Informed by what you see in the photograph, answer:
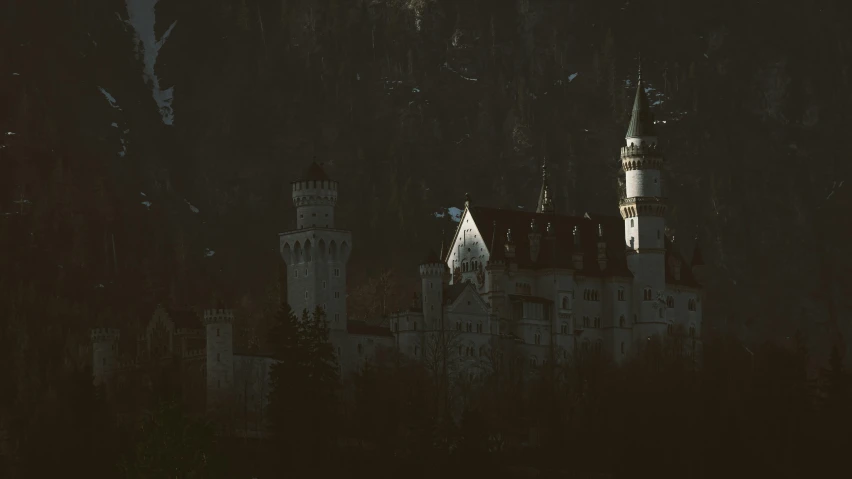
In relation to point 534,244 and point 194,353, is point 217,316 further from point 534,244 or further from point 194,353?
point 534,244

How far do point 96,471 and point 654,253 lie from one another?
54.7 m

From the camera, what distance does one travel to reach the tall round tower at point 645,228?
175m

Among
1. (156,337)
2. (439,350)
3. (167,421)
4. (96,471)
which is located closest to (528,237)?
(439,350)

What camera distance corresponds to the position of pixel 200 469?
98.7 metres

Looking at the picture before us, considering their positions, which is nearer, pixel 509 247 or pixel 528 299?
pixel 528 299

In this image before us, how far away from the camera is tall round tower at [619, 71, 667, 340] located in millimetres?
174750

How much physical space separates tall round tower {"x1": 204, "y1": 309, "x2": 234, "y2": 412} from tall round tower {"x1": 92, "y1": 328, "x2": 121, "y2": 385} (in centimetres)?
A: 942

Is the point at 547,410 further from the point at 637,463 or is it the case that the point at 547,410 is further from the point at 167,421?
the point at 167,421

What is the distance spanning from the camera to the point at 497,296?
168125mm

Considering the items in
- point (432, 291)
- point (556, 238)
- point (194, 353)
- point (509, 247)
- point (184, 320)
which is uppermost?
point (556, 238)

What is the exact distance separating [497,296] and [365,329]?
11887mm

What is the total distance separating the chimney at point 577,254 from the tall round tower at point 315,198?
22.4 m

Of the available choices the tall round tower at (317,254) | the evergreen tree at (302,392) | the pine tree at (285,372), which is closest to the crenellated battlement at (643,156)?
the tall round tower at (317,254)

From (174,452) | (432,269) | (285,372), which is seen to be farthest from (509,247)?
(174,452)
